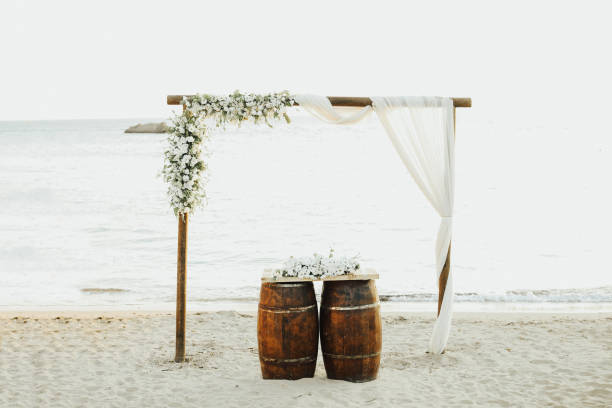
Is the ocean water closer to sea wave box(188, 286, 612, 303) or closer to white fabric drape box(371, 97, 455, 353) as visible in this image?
sea wave box(188, 286, 612, 303)

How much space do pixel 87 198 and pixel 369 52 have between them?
587 inches

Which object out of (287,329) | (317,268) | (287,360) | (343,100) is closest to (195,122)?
(343,100)

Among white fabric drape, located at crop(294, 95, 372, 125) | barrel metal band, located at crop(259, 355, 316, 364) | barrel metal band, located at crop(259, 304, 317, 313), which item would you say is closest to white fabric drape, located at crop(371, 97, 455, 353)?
white fabric drape, located at crop(294, 95, 372, 125)

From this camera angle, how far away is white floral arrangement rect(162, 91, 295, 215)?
550 centimetres

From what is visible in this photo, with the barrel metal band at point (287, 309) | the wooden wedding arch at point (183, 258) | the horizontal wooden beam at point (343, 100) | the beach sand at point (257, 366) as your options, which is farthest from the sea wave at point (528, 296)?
the barrel metal band at point (287, 309)

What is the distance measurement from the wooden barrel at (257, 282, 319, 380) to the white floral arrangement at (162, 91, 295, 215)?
129 centimetres

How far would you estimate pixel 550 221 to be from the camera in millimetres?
18375

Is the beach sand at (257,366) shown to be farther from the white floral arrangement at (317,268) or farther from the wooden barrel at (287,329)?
the white floral arrangement at (317,268)

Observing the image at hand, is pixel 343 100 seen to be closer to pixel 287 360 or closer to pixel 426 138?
pixel 426 138

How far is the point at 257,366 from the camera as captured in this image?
5.57 metres

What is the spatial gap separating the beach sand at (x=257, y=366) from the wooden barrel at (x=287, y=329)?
0.45 ft

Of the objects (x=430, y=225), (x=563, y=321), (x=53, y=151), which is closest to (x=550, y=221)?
(x=430, y=225)

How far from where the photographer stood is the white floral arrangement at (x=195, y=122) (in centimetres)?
550

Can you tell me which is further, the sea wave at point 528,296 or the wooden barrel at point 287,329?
the sea wave at point 528,296
